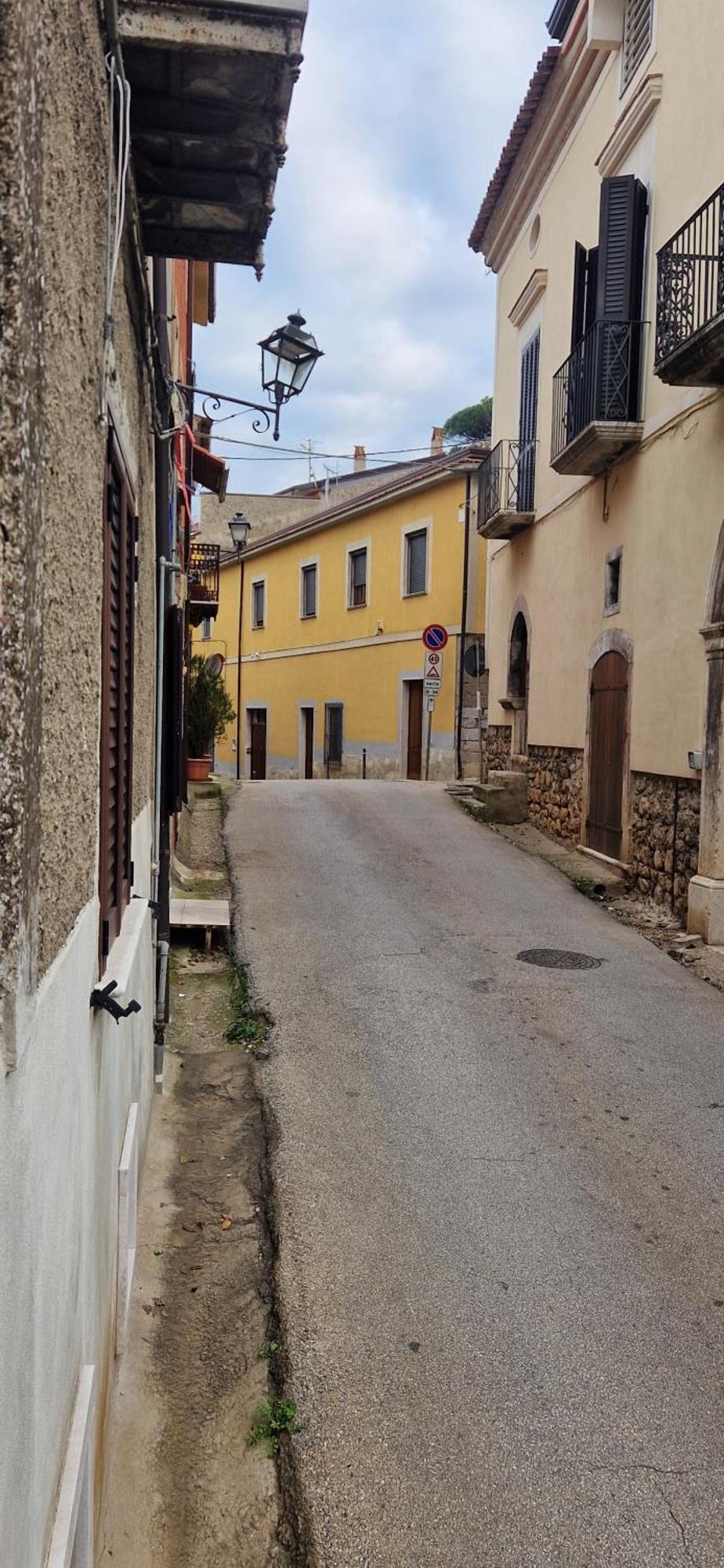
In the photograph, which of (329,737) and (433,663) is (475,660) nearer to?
(433,663)

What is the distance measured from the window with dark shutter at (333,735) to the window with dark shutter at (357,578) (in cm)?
252

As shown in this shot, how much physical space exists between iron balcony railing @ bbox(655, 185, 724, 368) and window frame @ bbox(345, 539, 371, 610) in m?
15.6

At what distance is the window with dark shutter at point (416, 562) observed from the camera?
22.0 m

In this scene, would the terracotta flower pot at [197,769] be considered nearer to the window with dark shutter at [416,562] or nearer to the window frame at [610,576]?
the window frame at [610,576]

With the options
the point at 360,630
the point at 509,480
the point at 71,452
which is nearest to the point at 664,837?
the point at 509,480

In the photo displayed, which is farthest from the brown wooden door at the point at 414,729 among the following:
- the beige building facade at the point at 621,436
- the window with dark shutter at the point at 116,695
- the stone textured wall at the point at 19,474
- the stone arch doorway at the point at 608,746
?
the stone textured wall at the point at 19,474

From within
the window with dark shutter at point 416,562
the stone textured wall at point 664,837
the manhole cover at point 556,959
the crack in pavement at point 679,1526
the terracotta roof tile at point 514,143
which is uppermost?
the terracotta roof tile at point 514,143

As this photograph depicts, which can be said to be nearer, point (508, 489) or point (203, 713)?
point (203, 713)

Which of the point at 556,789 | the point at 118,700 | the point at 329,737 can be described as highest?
the point at 118,700

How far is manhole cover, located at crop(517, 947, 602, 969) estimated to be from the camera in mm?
7879

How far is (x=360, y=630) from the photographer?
25.0m

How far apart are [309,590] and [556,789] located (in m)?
15.6

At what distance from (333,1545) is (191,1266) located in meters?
1.52

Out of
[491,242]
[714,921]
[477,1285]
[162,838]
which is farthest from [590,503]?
[477,1285]
